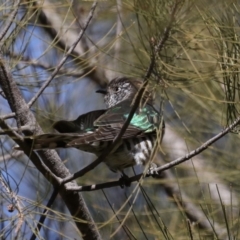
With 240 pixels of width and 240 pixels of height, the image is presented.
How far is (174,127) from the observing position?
433 cm

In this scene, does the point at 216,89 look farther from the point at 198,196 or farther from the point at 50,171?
the point at 50,171

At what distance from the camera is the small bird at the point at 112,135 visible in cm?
283

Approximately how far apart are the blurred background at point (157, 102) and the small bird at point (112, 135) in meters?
0.16

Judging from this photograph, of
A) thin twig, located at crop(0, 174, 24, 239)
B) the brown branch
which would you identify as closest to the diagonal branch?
the brown branch

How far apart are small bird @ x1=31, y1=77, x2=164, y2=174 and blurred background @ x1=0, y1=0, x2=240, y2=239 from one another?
0.51 ft

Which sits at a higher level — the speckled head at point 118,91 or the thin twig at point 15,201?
the speckled head at point 118,91

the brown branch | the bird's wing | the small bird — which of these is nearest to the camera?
the brown branch

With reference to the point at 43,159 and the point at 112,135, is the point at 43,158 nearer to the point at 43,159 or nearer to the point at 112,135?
the point at 43,159

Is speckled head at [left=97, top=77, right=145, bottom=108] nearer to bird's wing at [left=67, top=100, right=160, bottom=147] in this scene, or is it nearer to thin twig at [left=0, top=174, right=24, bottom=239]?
bird's wing at [left=67, top=100, right=160, bottom=147]

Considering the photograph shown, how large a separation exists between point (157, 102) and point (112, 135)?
1.45 metres

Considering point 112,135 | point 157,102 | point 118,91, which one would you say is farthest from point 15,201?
point 157,102

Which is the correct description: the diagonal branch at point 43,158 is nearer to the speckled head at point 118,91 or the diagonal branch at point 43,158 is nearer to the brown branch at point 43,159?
the brown branch at point 43,159

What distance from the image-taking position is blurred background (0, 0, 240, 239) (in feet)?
7.83

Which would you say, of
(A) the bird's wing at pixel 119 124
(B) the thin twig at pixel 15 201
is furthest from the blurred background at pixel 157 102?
(A) the bird's wing at pixel 119 124
